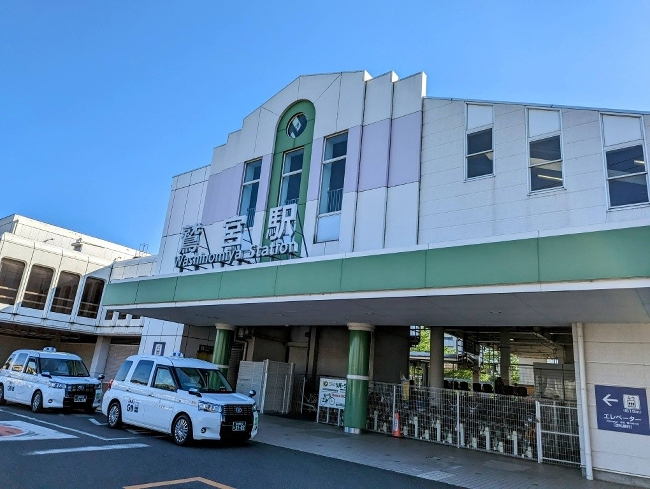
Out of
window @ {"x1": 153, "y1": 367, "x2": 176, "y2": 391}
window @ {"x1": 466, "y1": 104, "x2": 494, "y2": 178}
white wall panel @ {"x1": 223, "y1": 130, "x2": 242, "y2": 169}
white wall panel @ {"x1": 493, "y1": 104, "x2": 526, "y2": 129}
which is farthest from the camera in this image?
white wall panel @ {"x1": 223, "y1": 130, "x2": 242, "y2": 169}

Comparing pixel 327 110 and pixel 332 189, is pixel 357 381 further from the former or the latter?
pixel 327 110

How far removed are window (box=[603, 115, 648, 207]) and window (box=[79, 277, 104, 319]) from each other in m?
27.1

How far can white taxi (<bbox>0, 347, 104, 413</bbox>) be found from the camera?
13414 mm

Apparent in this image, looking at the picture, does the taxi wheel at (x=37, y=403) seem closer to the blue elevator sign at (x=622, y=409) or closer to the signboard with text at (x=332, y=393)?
the signboard with text at (x=332, y=393)

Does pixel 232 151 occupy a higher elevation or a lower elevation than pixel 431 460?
higher

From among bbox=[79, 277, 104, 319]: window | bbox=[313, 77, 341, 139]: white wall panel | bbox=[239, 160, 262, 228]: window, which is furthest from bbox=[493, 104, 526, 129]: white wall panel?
bbox=[79, 277, 104, 319]: window

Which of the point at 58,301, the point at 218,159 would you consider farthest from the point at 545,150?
the point at 58,301

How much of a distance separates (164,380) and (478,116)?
11.2m

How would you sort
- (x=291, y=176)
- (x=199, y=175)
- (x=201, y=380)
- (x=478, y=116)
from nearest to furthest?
(x=201, y=380) < (x=478, y=116) < (x=291, y=176) < (x=199, y=175)

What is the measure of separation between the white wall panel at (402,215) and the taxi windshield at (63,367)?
10.7 metres

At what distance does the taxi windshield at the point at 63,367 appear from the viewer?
14.3m

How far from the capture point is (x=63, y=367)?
48.2ft

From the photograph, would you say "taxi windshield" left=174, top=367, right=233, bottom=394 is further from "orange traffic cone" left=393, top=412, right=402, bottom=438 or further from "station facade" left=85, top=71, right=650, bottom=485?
"orange traffic cone" left=393, top=412, right=402, bottom=438

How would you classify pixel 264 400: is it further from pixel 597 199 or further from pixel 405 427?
pixel 597 199
